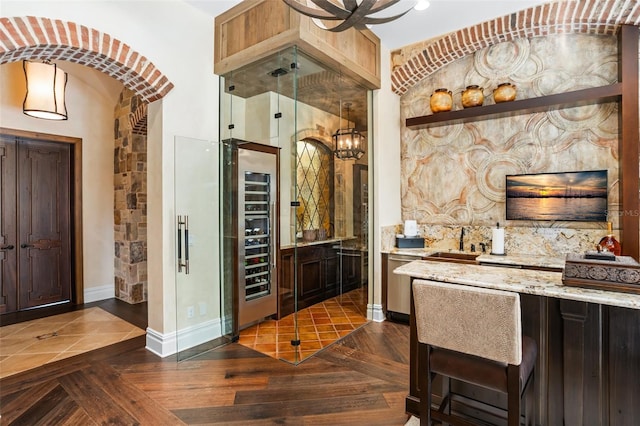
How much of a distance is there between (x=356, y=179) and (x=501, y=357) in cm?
302

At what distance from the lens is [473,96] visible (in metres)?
3.98

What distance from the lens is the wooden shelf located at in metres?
3.32

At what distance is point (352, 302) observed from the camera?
4.55 meters

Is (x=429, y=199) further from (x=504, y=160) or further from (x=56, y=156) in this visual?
(x=56, y=156)

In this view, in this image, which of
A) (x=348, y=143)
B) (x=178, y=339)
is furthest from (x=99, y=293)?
(x=348, y=143)

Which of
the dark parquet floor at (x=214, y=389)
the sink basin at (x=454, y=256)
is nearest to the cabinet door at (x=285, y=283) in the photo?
the dark parquet floor at (x=214, y=389)

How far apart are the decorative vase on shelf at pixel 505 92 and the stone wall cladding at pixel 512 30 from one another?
61cm

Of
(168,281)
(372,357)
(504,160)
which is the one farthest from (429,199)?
(168,281)

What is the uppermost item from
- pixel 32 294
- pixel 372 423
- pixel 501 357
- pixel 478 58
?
pixel 478 58

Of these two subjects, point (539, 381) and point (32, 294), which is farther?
point (32, 294)

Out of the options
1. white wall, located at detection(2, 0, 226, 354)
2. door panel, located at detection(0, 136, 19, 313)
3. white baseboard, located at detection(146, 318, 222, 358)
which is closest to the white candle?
white baseboard, located at detection(146, 318, 222, 358)

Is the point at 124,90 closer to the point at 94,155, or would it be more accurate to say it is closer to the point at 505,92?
the point at 94,155

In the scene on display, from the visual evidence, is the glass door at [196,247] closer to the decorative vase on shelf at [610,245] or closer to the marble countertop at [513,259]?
the marble countertop at [513,259]

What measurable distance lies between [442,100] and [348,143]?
4.26 feet
